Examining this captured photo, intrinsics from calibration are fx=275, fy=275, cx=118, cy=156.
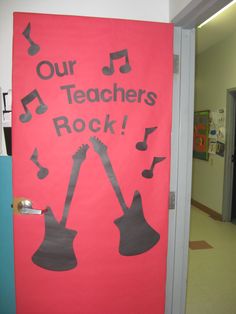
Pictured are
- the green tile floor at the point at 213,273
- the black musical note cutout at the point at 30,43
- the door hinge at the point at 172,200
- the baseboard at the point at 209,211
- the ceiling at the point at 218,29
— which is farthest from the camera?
the baseboard at the point at 209,211

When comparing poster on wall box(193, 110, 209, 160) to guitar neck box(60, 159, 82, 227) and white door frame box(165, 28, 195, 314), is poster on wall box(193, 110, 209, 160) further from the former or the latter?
guitar neck box(60, 159, 82, 227)

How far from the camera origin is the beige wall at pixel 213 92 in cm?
412

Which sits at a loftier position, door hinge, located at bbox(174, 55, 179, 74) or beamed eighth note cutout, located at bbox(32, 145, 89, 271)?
door hinge, located at bbox(174, 55, 179, 74)

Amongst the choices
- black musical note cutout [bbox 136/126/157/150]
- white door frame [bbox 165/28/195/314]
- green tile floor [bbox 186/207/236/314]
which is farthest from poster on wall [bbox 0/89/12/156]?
green tile floor [bbox 186/207/236/314]

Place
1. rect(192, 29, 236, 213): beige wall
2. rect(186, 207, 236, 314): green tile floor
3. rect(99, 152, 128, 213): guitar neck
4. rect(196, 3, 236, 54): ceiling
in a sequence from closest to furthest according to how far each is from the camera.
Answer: rect(99, 152, 128, 213): guitar neck
rect(186, 207, 236, 314): green tile floor
rect(196, 3, 236, 54): ceiling
rect(192, 29, 236, 213): beige wall

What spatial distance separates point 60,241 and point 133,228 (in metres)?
0.42

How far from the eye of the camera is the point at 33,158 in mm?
1488

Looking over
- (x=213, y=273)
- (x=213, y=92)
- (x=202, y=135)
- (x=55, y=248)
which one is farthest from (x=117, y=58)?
(x=202, y=135)

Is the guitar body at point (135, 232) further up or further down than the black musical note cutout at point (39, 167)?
further down

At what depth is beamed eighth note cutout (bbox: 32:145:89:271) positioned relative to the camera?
152 centimetres

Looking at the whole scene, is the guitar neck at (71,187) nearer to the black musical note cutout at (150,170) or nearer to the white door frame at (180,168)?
the black musical note cutout at (150,170)

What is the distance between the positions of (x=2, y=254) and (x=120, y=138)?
0.93m

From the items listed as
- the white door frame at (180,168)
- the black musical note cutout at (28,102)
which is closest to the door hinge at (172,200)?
the white door frame at (180,168)

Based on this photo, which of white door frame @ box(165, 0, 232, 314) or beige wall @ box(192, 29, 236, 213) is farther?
beige wall @ box(192, 29, 236, 213)
